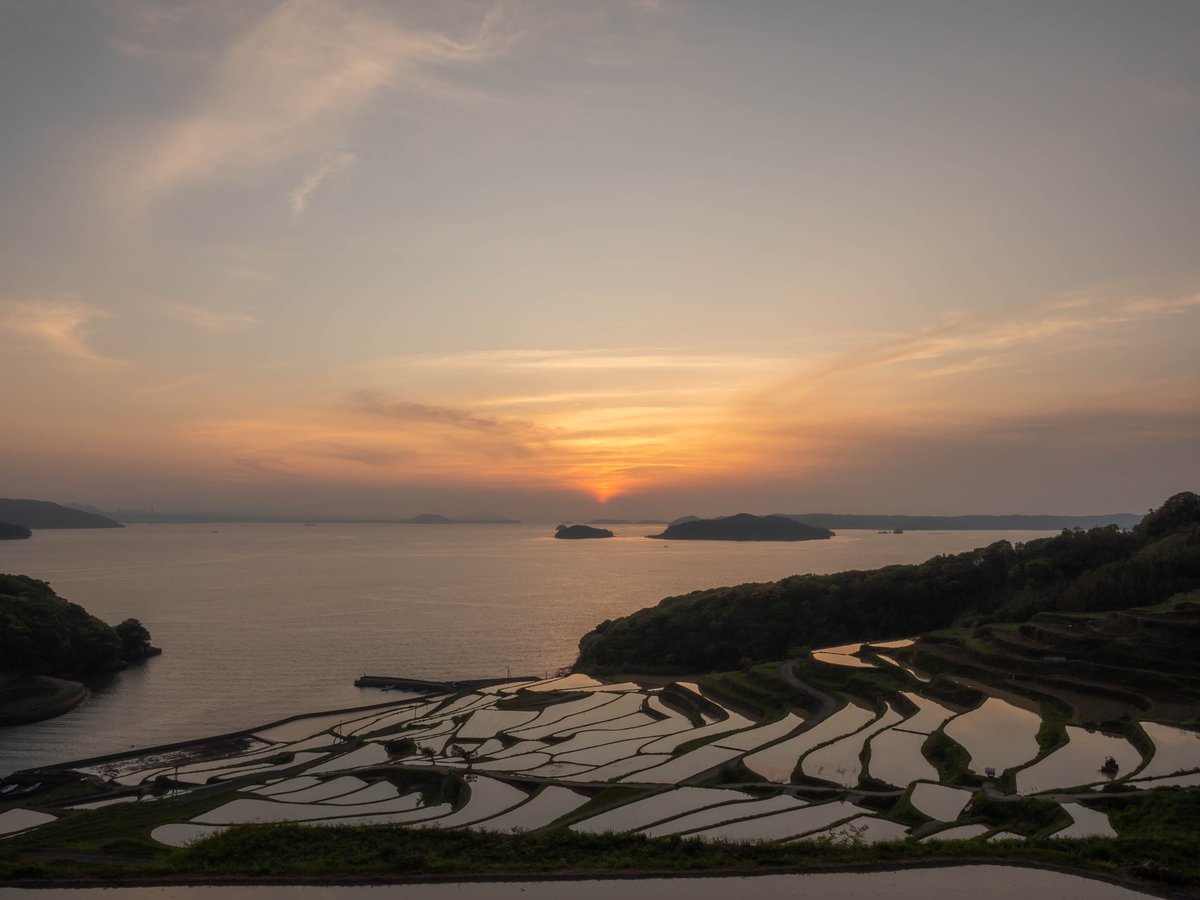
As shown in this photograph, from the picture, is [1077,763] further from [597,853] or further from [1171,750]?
[597,853]

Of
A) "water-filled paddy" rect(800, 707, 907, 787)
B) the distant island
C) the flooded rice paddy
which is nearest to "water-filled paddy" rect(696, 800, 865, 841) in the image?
the flooded rice paddy

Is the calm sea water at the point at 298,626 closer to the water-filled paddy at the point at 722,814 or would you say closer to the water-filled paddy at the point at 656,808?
the water-filled paddy at the point at 656,808

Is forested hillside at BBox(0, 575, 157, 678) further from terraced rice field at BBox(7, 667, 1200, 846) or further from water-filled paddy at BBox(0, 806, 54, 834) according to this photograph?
water-filled paddy at BBox(0, 806, 54, 834)

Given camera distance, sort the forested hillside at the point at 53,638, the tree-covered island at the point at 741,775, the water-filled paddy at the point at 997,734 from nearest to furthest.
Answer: the tree-covered island at the point at 741,775 < the water-filled paddy at the point at 997,734 < the forested hillside at the point at 53,638

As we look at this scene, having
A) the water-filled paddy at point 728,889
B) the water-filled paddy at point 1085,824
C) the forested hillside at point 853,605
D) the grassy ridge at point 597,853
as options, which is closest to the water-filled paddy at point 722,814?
the grassy ridge at point 597,853

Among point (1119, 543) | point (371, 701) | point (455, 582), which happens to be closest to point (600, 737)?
point (371, 701)

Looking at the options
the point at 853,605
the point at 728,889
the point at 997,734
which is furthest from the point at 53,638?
the point at 997,734

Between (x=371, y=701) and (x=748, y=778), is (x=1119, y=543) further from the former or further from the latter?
(x=371, y=701)
